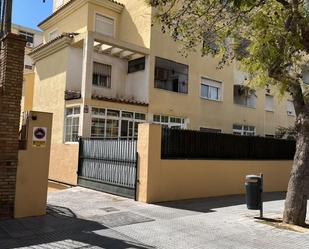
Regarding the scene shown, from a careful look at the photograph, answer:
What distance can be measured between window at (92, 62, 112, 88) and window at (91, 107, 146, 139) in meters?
2.32

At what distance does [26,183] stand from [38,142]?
1015 millimetres

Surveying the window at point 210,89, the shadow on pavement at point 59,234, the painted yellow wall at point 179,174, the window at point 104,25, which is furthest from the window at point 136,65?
the shadow on pavement at point 59,234

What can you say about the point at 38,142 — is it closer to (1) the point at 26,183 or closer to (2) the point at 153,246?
(1) the point at 26,183

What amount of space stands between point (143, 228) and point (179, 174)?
14.2 feet

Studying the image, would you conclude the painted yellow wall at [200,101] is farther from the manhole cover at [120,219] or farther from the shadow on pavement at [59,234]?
the shadow on pavement at [59,234]

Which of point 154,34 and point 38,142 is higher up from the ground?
point 154,34

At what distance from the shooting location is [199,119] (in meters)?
21.8

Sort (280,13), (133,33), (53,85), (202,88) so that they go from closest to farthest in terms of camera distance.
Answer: (280,13) → (53,85) → (133,33) → (202,88)

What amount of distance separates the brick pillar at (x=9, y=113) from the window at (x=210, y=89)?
14.7 metres

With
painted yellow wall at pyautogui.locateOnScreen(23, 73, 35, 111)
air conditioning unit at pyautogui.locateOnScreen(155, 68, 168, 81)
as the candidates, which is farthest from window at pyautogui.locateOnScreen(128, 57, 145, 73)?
painted yellow wall at pyautogui.locateOnScreen(23, 73, 35, 111)

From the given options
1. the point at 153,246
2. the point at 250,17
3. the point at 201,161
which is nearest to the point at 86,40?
the point at 201,161

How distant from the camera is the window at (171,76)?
2023cm

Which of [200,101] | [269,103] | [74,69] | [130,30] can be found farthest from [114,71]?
[269,103]

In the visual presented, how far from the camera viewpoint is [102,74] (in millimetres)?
19484
